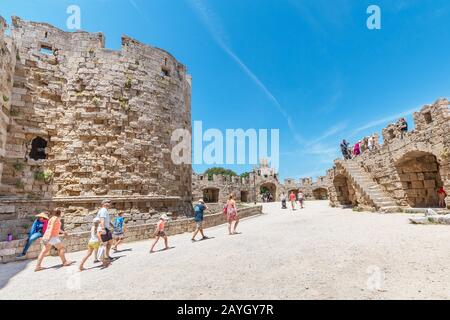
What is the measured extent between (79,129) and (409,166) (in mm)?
15424

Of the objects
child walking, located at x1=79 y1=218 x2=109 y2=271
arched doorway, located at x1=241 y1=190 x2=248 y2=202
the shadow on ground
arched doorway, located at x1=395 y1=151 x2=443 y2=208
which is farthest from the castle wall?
arched doorway, located at x1=241 y1=190 x2=248 y2=202

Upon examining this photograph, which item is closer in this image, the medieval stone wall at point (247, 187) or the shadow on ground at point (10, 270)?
the shadow on ground at point (10, 270)

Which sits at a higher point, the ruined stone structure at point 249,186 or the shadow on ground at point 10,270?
the ruined stone structure at point 249,186

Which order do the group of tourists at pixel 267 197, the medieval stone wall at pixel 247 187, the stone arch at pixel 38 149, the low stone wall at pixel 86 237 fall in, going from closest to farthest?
the low stone wall at pixel 86 237
the stone arch at pixel 38 149
the medieval stone wall at pixel 247 187
the group of tourists at pixel 267 197

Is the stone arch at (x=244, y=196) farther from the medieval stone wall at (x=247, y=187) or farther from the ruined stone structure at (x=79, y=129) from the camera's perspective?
the ruined stone structure at (x=79, y=129)

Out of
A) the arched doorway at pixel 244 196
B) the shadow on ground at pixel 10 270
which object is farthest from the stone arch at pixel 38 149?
the arched doorway at pixel 244 196

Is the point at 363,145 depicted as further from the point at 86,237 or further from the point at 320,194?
the point at 320,194

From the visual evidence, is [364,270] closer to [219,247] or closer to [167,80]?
[219,247]

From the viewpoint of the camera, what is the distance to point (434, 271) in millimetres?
3334

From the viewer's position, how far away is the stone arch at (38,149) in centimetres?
870

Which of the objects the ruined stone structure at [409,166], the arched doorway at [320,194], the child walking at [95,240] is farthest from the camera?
the arched doorway at [320,194]

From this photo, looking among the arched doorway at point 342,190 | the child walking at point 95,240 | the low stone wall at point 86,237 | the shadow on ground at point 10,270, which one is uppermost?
the arched doorway at point 342,190

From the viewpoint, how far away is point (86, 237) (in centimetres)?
710

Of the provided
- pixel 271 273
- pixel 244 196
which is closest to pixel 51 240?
pixel 271 273
